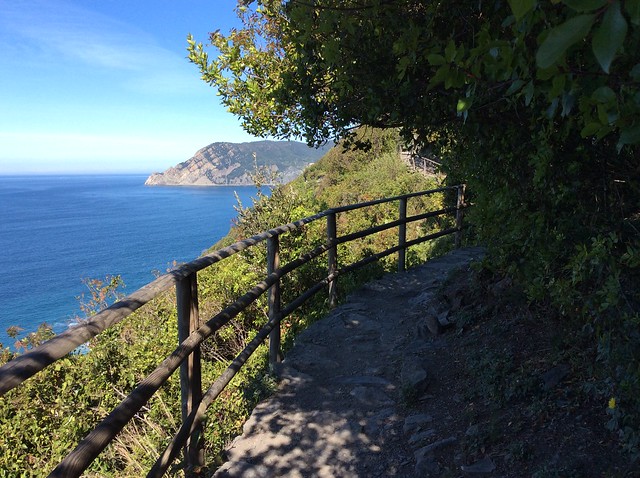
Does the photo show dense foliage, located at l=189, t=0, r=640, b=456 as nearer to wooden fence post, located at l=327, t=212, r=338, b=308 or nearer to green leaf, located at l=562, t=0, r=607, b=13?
green leaf, located at l=562, t=0, r=607, b=13

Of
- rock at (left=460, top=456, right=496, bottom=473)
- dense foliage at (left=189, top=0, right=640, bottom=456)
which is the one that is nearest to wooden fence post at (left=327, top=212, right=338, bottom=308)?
dense foliage at (left=189, top=0, right=640, bottom=456)

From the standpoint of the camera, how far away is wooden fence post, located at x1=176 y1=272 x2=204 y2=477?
271cm

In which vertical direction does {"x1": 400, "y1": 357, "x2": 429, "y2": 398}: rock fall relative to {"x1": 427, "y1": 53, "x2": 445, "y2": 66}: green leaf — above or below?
below

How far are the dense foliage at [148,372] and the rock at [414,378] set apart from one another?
1132 mm

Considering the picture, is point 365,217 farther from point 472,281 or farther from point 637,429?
point 637,429

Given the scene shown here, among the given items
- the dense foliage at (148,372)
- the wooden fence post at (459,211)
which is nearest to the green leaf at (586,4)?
the dense foliage at (148,372)

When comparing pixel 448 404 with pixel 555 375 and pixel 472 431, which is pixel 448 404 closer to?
pixel 472 431

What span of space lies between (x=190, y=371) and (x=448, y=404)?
1883mm

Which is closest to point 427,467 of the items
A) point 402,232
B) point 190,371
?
point 190,371

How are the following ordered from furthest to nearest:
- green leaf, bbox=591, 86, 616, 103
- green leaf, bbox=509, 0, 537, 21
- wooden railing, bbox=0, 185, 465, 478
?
wooden railing, bbox=0, 185, 465, 478
green leaf, bbox=591, 86, 616, 103
green leaf, bbox=509, 0, 537, 21

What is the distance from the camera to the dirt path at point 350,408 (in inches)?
119

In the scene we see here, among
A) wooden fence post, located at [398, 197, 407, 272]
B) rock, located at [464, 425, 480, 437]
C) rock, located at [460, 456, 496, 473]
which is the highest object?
wooden fence post, located at [398, 197, 407, 272]

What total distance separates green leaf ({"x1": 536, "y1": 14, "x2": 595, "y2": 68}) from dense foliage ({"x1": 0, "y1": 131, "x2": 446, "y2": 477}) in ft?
11.7

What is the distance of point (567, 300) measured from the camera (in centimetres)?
267
